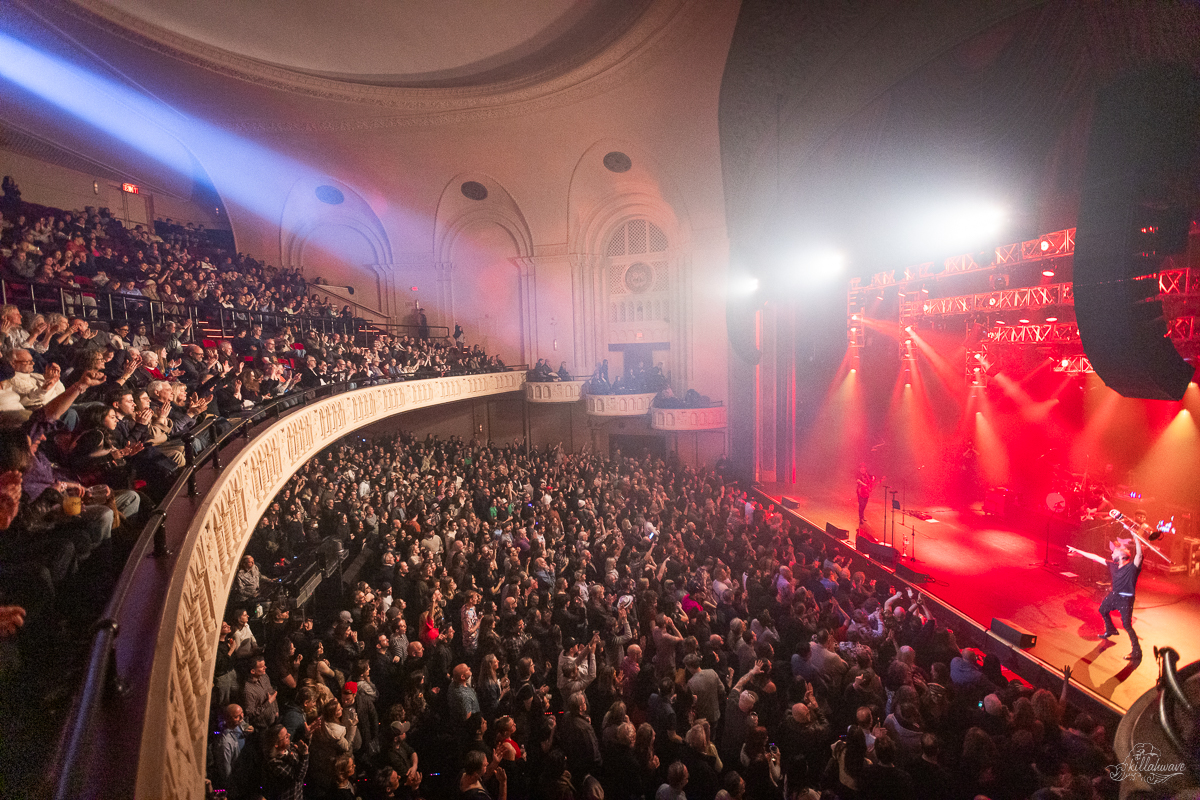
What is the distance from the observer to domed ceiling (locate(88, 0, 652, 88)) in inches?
490

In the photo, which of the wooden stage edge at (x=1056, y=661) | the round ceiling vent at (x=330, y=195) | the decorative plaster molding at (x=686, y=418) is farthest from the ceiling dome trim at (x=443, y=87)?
the wooden stage edge at (x=1056, y=661)

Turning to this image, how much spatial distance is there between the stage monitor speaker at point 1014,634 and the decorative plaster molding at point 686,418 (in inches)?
449

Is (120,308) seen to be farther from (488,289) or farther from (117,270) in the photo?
(488,289)

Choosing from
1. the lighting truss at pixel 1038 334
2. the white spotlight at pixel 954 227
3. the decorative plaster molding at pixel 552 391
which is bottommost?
the decorative plaster molding at pixel 552 391

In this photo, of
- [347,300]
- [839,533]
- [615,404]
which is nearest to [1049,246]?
[839,533]

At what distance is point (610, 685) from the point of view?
4.88 metres

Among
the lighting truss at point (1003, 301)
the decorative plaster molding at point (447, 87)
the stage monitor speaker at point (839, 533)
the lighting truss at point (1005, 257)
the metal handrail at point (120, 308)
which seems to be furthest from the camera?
the decorative plaster molding at point (447, 87)

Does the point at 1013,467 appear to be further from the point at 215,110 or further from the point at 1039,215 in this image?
the point at 215,110

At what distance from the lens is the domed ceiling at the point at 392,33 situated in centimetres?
1245

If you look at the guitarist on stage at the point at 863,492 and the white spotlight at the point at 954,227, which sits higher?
the white spotlight at the point at 954,227

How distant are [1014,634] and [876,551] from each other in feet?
9.52

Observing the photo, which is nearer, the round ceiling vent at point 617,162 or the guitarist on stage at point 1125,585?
the guitarist on stage at point 1125,585

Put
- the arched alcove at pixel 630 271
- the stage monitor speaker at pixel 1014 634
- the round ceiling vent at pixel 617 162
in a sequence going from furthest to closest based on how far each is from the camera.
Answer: the arched alcove at pixel 630 271 → the round ceiling vent at pixel 617 162 → the stage monitor speaker at pixel 1014 634

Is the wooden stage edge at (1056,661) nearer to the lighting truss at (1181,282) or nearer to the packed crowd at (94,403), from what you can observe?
the lighting truss at (1181,282)
